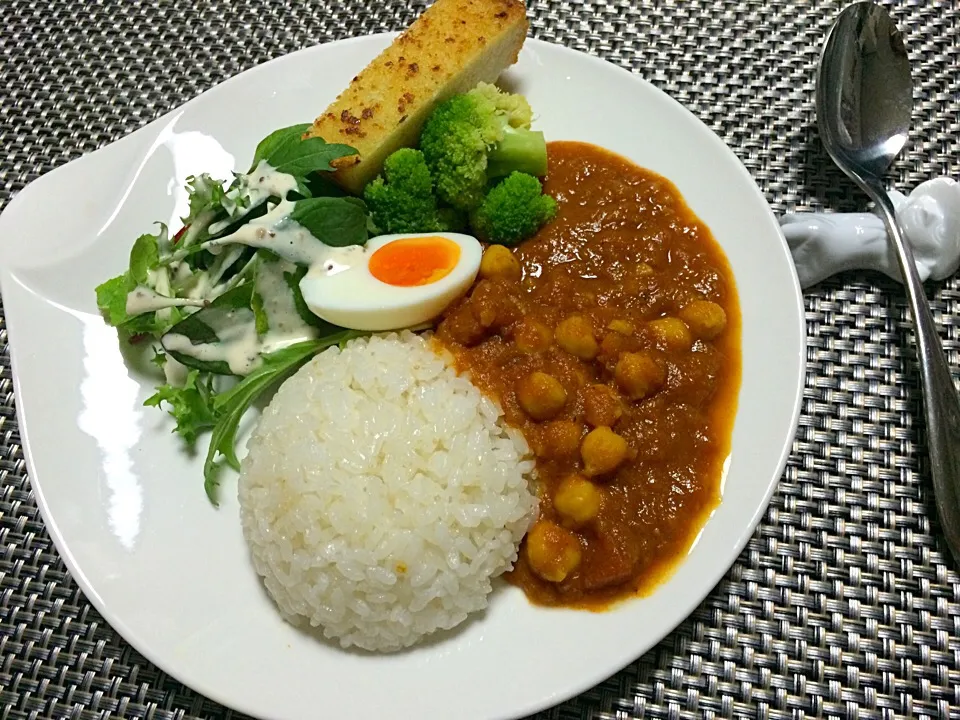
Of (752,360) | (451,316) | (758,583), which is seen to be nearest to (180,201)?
(451,316)

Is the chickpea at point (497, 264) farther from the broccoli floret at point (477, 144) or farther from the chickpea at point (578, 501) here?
the chickpea at point (578, 501)

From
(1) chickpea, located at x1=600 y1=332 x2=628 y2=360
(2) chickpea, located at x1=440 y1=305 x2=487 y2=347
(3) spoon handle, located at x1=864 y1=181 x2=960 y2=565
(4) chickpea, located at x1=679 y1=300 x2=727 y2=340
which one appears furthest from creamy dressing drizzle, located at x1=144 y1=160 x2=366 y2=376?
(3) spoon handle, located at x1=864 y1=181 x2=960 y2=565

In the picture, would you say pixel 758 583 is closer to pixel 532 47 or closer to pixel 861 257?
pixel 861 257

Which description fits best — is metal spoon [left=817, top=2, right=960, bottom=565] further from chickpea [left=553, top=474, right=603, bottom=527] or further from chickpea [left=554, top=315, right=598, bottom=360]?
chickpea [left=553, top=474, right=603, bottom=527]

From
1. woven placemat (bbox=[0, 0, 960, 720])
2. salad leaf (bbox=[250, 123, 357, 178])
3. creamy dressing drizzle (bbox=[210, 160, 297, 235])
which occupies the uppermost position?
salad leaf (bbox=[250, 123, 357, 178])

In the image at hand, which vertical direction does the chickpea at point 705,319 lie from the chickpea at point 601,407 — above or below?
above

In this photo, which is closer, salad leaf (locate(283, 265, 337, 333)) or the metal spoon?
salad leaf (locate(283, 265, 337, 333))

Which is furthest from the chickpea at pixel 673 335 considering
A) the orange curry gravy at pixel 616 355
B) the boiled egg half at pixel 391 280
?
the boiled egg half at pixel 391 280

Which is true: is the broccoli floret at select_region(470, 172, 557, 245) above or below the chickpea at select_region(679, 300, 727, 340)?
above
